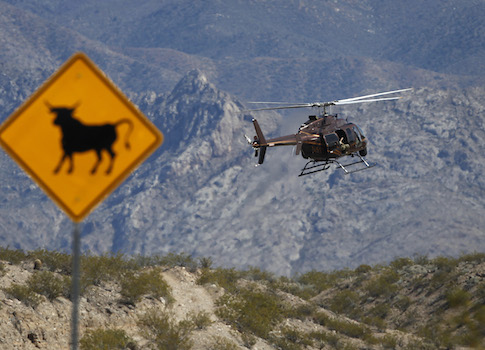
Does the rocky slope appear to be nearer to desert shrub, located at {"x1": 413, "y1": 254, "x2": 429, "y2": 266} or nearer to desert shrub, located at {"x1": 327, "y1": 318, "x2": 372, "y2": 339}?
desert shrub, located at {"x1": 327, "y1": 318, "x2": 372, "y2": 339}

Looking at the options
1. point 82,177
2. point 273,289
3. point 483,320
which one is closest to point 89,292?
point 273,289

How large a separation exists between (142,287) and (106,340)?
18.5ft

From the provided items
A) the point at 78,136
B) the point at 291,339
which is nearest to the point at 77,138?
the point at 78,136

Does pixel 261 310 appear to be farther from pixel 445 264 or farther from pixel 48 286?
pixel 445 264

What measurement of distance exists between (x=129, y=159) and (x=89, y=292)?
17819 millimetres

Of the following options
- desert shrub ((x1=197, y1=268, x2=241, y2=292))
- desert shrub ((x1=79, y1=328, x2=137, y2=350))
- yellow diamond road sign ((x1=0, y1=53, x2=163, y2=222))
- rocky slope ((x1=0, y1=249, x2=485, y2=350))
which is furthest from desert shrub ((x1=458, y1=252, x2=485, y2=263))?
yellow diamond road sign ((x1=0, y1=53, x2=163, y2=222))

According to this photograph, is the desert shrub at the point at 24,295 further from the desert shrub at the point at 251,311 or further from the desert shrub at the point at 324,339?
the desert shrub at the point at 324,339

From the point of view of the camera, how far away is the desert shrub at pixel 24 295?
21688 mm

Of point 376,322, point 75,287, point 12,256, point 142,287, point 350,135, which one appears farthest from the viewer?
point 350,135

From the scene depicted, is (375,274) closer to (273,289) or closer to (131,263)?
(273,289)

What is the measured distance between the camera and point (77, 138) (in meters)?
7.34

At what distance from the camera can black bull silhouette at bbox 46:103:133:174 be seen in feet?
23.7

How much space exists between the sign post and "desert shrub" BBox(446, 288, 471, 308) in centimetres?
2667

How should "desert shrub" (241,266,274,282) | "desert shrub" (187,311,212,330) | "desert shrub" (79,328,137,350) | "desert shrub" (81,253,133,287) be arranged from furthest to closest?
"desert shrub" (241,266,274,282)
"desert shrub" (81,253,133,287)
"desert shrub" (187,311,212,330)
"desert shrub" (79,328,137,350)
